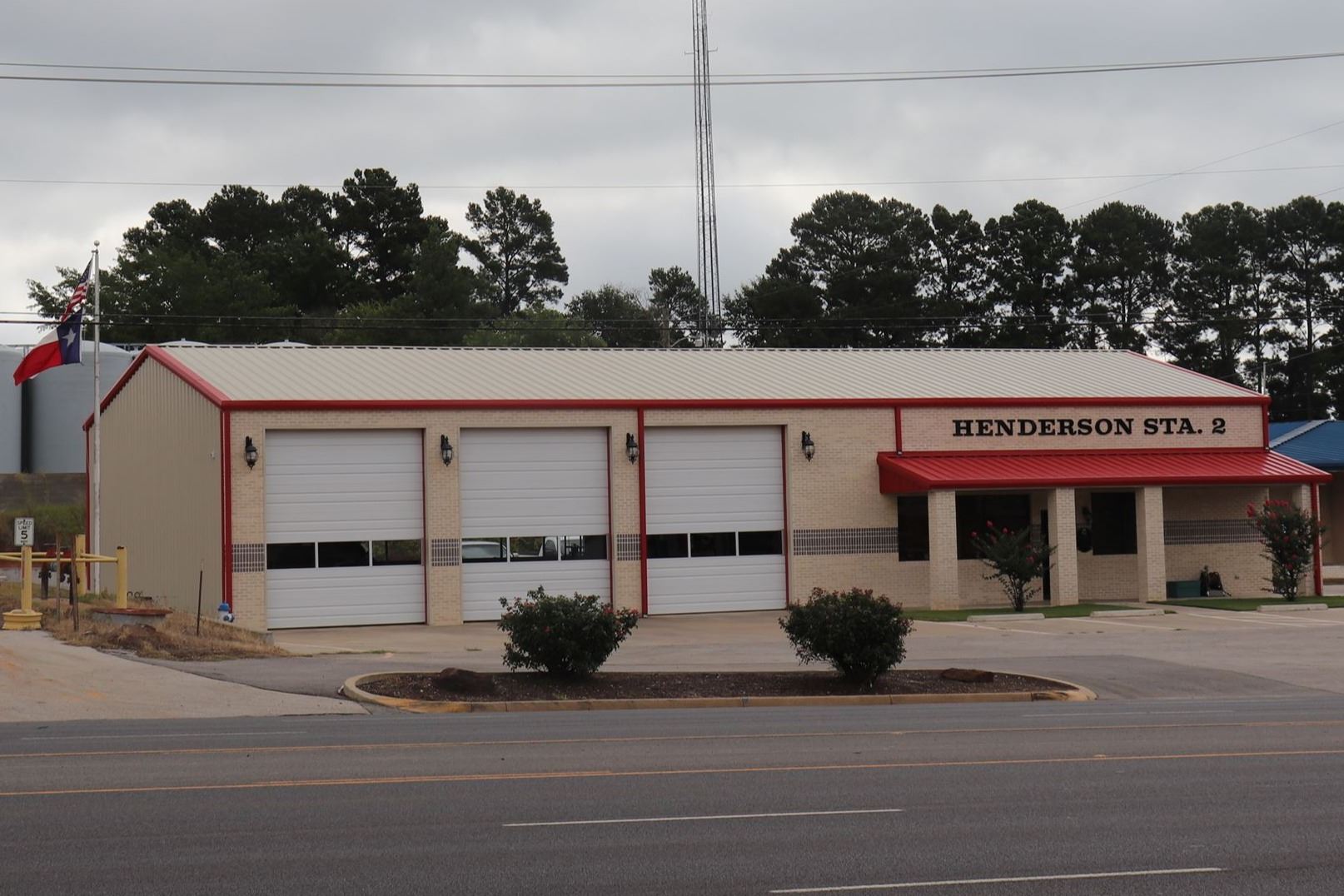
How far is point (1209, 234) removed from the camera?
87562 mm

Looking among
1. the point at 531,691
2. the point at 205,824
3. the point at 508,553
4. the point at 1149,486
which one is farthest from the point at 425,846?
the point at 1149,486

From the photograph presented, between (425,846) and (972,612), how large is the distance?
27537mm

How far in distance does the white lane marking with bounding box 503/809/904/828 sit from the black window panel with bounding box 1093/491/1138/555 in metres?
29.7

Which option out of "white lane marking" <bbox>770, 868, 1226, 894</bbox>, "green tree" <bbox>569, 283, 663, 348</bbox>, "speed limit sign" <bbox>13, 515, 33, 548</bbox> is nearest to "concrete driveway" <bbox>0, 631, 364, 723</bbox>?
"speed limit sign" <bbox>13, 515, 33, 548</bbox>

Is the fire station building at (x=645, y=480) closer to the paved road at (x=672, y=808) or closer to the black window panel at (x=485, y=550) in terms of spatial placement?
the black window panel at (x=485, y=550)

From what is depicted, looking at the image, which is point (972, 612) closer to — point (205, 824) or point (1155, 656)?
point (1155, 656)

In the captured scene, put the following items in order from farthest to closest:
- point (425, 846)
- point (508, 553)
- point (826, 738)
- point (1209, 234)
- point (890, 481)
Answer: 1. point (1209, 234)
2. point (890, 481)
3. point (508, 553)
4. point (826, 738)
5. point (425, 846)

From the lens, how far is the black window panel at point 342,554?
33.1m

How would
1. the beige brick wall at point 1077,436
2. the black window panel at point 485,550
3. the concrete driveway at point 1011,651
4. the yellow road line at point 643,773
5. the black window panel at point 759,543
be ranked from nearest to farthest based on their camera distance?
the yellow road line at point 643,773, the concrete driveway at point 1011,651, the black window panel at point 485,550, the black window panel at point 759,543, the beige brick wall at point 1077,436

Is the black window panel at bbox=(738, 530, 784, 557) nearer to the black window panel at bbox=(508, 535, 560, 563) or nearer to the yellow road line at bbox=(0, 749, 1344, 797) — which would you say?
the black window panel at bbox=(508, 535, 560, 563)

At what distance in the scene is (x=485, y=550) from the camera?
1356 inches

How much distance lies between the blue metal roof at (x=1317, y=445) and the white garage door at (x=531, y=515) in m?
27.8

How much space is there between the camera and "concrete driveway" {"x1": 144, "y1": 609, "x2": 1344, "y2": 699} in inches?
898

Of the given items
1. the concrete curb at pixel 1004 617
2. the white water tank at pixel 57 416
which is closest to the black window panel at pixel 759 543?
the concrete curb at pixel 1004 617
